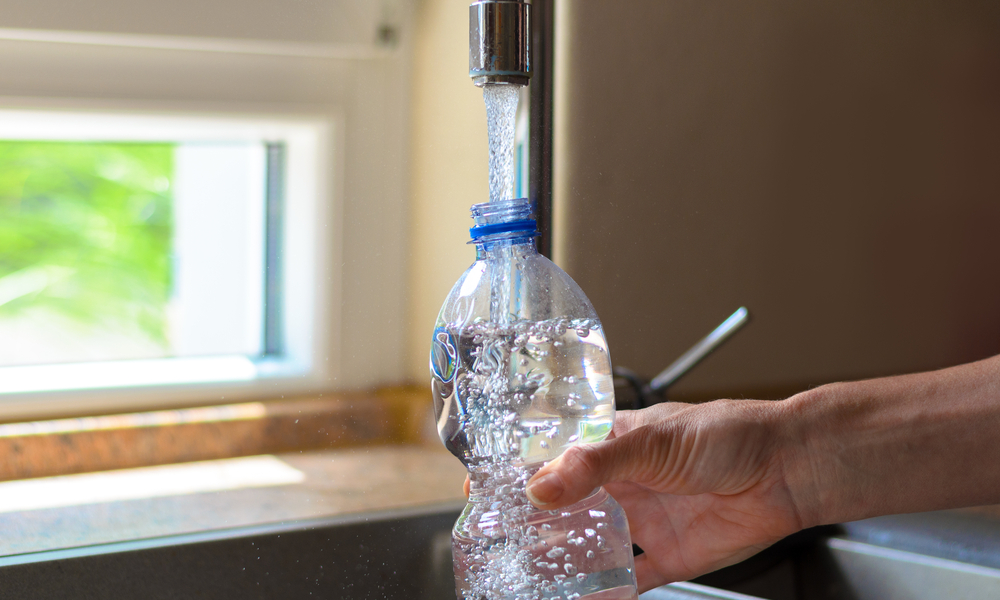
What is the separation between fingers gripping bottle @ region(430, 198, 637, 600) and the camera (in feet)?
1.97

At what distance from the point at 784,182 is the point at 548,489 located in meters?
0.81

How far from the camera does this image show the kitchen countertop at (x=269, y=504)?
2.26 ft

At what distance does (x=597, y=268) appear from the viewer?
0.86 m

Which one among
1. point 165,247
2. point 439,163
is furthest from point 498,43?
point 165,247

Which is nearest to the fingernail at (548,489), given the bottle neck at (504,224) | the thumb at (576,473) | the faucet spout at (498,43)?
the thumb at (576,473)

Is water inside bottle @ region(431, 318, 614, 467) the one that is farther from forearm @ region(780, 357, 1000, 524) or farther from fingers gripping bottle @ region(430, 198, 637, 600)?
forearm @ region(780, 357, 1000, 524)

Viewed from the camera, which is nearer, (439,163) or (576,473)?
(576,473)

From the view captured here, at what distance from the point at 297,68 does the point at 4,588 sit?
487 millimetres

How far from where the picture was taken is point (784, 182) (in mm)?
1201

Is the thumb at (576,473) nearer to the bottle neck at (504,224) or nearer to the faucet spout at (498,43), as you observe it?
the bottle neck at (504,224)

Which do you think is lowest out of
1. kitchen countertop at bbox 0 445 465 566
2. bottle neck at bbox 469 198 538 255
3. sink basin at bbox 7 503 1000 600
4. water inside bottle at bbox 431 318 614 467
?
sink basin at bbox 7 503 1000 600

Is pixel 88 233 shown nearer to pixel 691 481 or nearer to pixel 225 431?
pixel 225 431

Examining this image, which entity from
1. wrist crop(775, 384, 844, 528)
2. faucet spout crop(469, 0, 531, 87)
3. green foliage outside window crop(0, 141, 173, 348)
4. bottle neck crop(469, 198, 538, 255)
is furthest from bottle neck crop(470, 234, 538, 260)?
green foliage outside window crop(0, 141, 173, 348)

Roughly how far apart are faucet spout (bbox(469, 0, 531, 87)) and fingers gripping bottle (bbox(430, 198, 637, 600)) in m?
0.10
